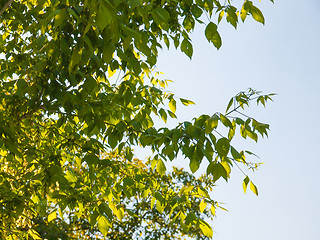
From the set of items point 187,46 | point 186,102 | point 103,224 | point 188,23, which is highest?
point 188,23

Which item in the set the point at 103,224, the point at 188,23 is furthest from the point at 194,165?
the point at 188,23

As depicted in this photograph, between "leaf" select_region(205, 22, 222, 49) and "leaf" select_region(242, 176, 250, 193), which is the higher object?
"leaf" select_region(205, 22, 222, 49)

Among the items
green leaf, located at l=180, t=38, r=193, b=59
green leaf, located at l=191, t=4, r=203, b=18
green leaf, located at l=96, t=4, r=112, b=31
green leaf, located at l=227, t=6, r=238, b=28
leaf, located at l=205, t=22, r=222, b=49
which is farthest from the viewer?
green leaf, located at l=191, t=4, r=203, b=18

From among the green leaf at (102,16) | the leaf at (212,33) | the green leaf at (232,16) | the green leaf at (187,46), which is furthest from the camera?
the green leaf at (187,46)

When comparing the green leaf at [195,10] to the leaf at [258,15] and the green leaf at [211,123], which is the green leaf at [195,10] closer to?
the leaf at [258,15]

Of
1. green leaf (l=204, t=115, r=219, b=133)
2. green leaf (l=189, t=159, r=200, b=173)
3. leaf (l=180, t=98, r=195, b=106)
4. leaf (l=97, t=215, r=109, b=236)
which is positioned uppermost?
leaf (l=180, t=98, r=195, b=106)

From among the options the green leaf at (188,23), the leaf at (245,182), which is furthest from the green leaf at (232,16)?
the leaf at (245,182)

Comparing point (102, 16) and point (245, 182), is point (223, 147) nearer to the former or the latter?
point (245, 182)

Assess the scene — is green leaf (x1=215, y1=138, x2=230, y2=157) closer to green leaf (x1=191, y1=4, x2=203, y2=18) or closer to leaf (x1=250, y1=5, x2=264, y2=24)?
leaf (x1=250, y1=5, x2=264, y2=24)

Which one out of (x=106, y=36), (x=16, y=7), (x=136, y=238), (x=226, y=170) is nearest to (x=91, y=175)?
(x=226, y=170)

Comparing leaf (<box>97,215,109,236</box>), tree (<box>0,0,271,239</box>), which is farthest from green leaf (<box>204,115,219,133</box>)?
leaf (<box>97,215,109,236</box>)

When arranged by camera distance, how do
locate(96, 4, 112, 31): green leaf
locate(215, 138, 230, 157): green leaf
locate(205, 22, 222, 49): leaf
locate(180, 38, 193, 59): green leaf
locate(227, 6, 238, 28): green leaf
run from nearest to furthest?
locate(96, 4, 112, 31): green leaf < locate(215, 138, 230, 157): green leaf < locate(205, 22, 222, 49): leaf < locate(227, 6, 238, 28): green leaf < locate(180, 38, 193, 59): green leaf

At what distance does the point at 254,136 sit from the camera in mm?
2334

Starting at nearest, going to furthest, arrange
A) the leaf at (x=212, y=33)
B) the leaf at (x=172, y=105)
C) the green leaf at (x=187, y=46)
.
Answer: the leaf at (x=212, y=33), the green leaf at (x=187, y=46), the leaf at (x=172, y=105)
